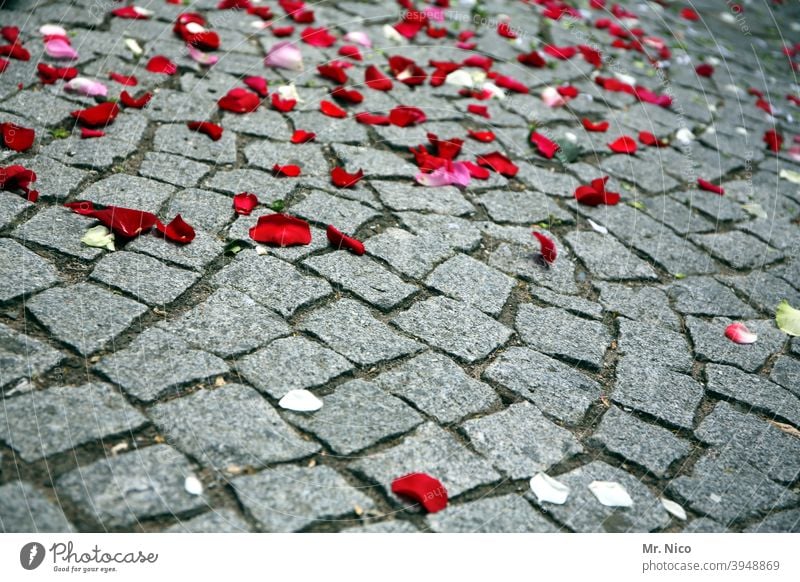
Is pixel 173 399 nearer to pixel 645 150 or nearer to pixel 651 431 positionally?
pixel 651 431

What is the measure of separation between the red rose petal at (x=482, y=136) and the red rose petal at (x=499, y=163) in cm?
14

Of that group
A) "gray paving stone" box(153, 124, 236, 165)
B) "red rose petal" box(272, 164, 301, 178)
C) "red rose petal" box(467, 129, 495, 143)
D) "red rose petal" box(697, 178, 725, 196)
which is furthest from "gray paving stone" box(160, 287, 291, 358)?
"red rose petal" box(697, 178, 725, 196)

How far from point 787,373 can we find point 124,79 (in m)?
2.88

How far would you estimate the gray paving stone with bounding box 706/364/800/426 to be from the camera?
2330mm

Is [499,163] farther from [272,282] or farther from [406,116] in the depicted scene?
[272,282]

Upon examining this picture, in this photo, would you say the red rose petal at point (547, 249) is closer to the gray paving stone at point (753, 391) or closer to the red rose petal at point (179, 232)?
the gray paving stone at point (753, 391)

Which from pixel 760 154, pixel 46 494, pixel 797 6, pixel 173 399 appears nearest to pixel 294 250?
pixel 173 399

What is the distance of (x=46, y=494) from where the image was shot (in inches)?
63.7

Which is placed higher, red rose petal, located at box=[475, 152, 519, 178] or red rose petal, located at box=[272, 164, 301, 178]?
red rose petal, located at box=[475, 152, 519, 178]

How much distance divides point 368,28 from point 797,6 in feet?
16.2

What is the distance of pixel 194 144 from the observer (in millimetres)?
3008

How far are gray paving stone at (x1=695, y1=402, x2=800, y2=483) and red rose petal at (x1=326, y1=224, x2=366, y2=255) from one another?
121cm

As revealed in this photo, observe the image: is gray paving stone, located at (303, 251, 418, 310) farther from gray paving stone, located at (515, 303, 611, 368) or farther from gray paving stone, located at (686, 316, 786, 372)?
gray paving stone, located at (686, 316, 786, 372)

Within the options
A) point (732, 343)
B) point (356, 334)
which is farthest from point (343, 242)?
point (732, 343)
